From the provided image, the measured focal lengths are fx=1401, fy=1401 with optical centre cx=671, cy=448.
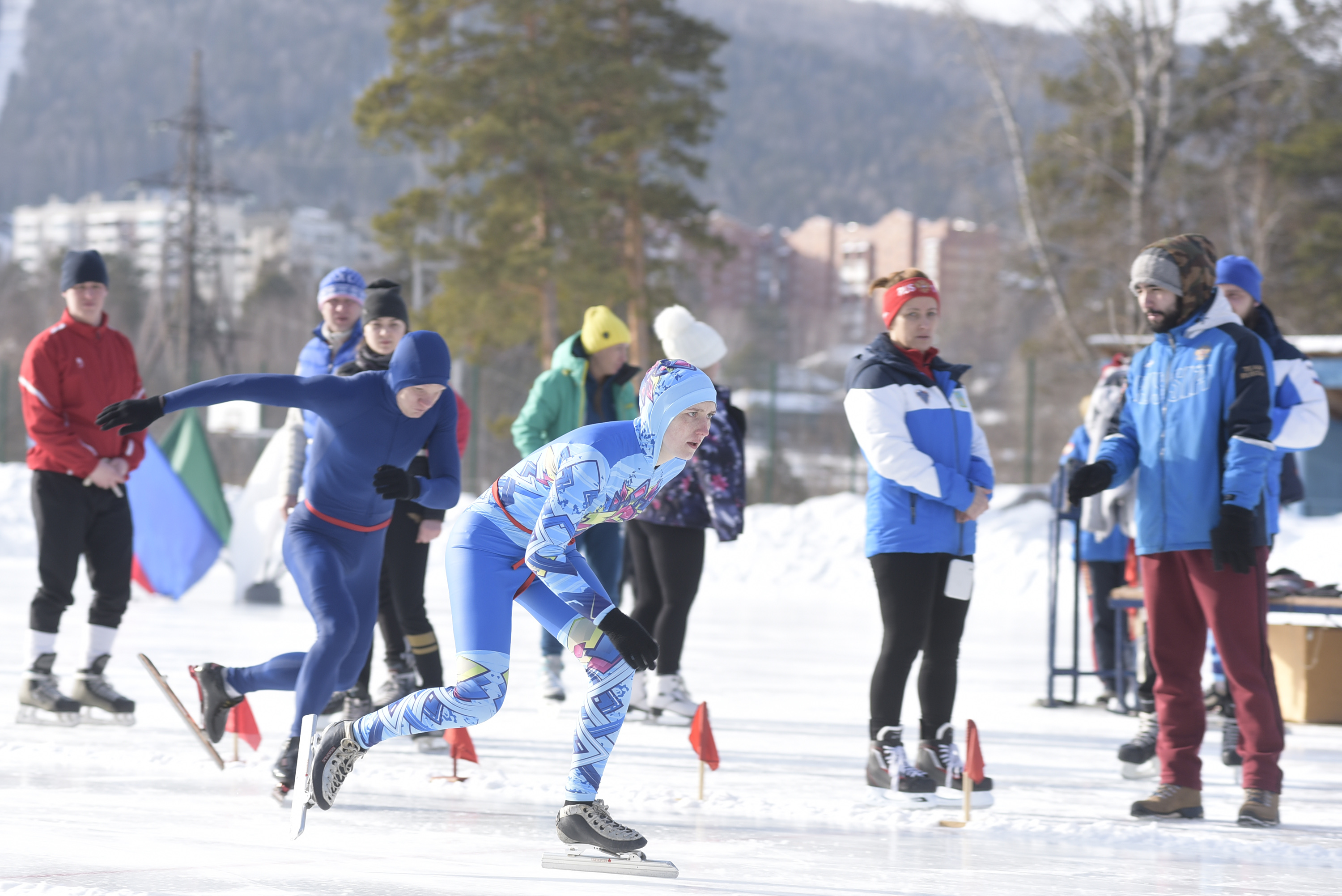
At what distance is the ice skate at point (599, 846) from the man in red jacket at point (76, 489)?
3022 millimetres

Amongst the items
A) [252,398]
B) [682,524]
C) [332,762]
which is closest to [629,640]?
[332,762]

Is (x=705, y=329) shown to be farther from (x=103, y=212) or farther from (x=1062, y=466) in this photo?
(x=103, y=212)

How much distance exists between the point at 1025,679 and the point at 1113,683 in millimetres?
841

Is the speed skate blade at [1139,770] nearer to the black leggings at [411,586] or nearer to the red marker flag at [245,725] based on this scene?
the black leggings at [411,586]

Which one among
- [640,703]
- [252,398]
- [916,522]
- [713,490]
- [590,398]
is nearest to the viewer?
[252,398]

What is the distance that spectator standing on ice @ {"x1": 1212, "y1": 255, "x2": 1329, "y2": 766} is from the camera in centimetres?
495

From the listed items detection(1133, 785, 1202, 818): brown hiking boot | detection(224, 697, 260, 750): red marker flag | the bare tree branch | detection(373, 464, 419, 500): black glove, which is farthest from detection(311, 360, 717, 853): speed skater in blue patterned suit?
the bare tree branch

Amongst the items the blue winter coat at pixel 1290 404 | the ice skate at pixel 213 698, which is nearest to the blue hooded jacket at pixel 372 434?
the ice skate at pixel 213 698

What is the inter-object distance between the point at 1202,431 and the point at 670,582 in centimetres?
260

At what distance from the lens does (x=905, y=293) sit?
4.97m

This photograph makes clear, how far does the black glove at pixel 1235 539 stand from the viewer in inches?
177

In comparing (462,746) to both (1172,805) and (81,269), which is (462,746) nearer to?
(1172,805)

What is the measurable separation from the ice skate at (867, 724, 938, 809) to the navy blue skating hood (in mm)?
1976

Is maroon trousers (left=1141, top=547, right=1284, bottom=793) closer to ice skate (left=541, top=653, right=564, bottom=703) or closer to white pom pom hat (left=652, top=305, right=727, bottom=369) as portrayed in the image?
white pom pom hat (left=652, top=305, right=727, bottom=369)
